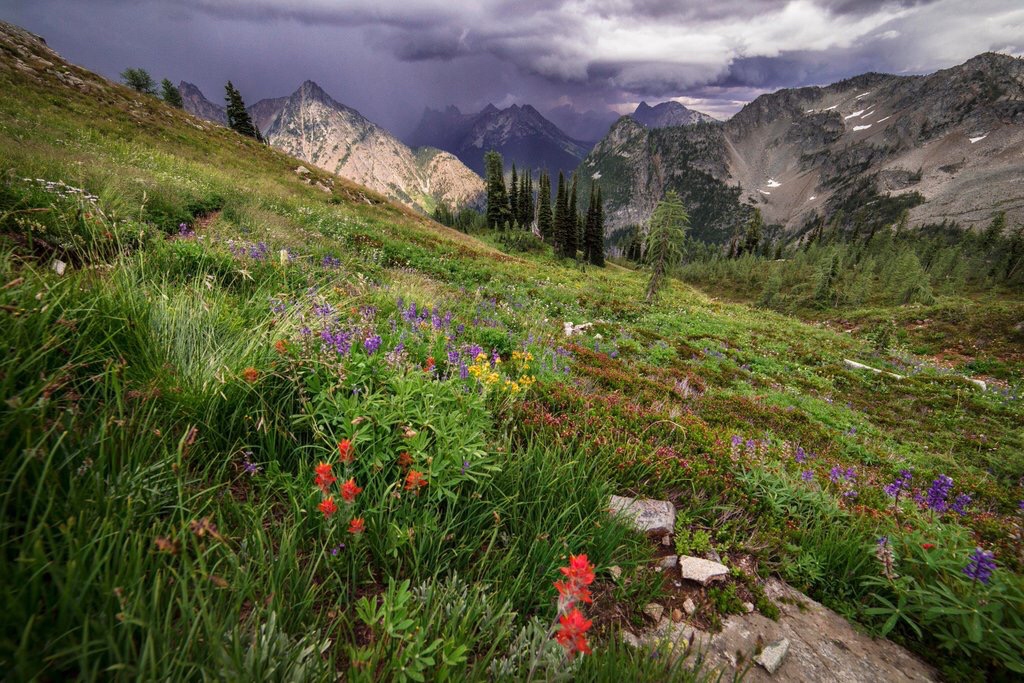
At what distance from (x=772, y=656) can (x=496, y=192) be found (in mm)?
68519

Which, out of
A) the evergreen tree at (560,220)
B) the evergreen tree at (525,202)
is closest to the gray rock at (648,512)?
the evergreen tree at (560,220)

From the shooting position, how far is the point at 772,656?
86.5 inches

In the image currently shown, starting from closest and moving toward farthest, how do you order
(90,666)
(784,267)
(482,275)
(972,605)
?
(90,666) < (972,605) < (482,275) < (784,267)

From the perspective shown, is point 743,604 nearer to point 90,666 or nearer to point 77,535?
point 90,666

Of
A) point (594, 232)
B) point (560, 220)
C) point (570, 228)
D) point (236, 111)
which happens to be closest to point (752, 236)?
point (594, 232)

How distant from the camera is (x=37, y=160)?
6.54 m

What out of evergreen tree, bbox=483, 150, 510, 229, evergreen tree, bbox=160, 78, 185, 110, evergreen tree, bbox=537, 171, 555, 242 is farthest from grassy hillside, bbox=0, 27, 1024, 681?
evergreen tree, bbox=160, 78, 185, 110

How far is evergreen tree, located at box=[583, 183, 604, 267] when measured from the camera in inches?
2758

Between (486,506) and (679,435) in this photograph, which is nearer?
(486,506)

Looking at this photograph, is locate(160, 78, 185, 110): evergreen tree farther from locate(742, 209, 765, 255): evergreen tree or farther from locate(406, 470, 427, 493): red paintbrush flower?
locate(742, 209, 765, 255): evergreen tree

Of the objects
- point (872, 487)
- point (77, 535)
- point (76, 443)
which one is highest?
point (76, 443)

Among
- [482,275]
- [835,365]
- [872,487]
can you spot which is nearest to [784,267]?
[835,365]

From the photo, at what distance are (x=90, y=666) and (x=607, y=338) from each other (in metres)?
10.4

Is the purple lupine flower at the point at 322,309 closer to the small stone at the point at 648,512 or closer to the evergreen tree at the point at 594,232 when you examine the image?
the small stone at the point at 648,512
